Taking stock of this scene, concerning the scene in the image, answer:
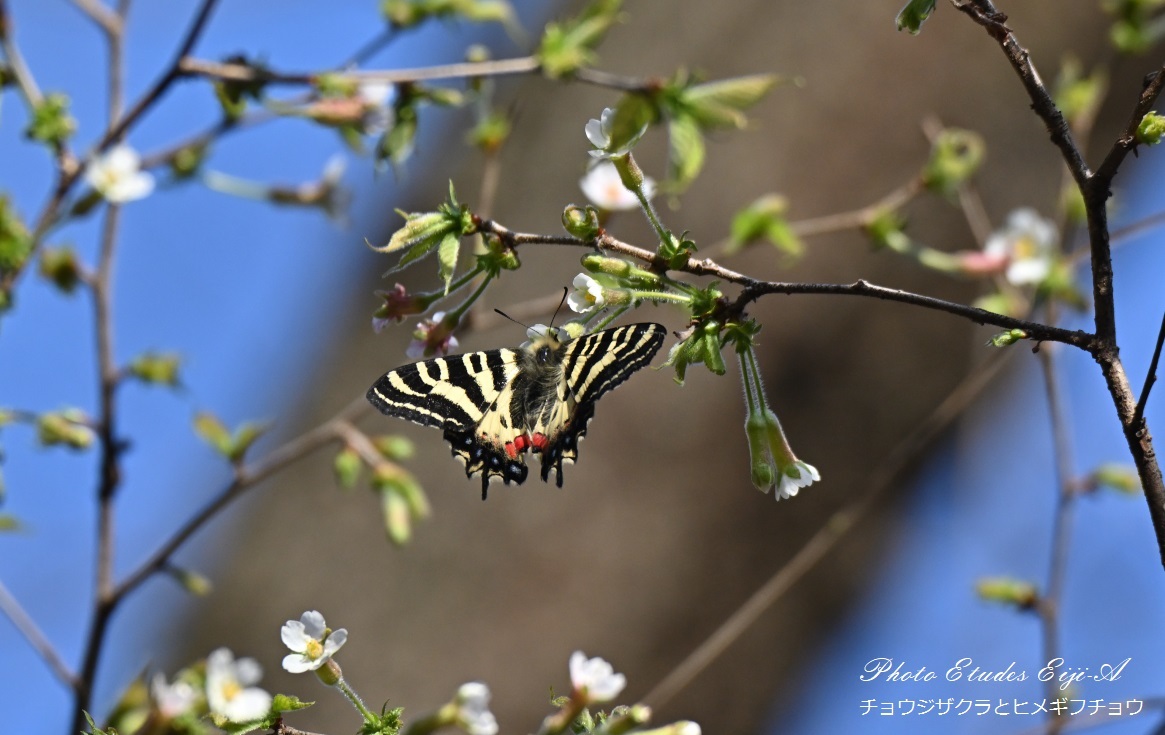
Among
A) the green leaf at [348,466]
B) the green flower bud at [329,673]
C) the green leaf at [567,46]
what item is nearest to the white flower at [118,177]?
the green leaf at [348,466]

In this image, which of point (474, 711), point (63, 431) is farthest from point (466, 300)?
point (63, 431)

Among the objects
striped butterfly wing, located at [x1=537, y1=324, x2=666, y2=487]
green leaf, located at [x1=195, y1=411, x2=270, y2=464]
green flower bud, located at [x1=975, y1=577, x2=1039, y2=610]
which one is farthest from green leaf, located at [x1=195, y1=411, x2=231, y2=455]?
green flower bud, located at [x1=975, y1=577, x2=1039, y2=610]

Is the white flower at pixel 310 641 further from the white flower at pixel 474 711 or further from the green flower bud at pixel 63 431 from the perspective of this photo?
the green flower bud at pixel 63 431

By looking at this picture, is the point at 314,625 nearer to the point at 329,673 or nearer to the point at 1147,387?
the point at 329,673

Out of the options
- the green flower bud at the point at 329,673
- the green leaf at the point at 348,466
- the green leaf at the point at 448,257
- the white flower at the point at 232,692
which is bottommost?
the white flower at the point at 232,692

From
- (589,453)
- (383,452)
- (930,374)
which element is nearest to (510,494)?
(589,453)

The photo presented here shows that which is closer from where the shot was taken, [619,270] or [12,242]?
[619,270]

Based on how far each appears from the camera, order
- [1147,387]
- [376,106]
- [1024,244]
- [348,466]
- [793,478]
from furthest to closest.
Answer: [1024,244]
[348,466]
[376,106]
[793,478]
[1147,387]

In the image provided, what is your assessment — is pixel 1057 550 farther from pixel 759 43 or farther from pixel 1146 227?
pixel 759 43
